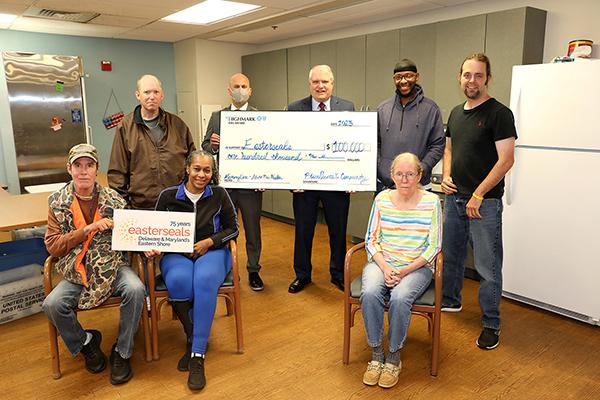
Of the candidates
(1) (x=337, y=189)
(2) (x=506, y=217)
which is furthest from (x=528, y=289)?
(1) (x=337, y=189)

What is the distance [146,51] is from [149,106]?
357 centimetres

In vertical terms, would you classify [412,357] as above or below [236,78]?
below

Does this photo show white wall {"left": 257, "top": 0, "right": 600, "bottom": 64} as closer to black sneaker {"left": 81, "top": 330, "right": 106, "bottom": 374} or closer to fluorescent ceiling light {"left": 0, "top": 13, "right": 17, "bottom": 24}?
black sneaker {"left": 81, "top": 330, "right": 106, "bottom": 374}

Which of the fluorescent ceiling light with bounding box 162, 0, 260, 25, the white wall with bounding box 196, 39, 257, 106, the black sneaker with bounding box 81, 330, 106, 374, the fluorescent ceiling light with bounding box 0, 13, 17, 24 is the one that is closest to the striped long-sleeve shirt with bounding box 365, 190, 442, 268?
the black sneaker with bounding box 81, 330, 106, 374

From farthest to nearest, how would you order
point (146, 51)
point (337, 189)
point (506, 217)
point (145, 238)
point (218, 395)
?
1. point (146, 51)
2. point (506, 217)
3. point (337, 189)
4. point (145, 238)
5. point (218, 395)

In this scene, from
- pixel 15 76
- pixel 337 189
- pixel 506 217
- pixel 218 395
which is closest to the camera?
pixel 218 395

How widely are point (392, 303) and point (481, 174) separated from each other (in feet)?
2.91

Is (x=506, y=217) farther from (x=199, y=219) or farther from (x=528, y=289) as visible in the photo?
(x=199, y=219)

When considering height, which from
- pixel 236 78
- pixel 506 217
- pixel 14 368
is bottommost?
pixel 14 368

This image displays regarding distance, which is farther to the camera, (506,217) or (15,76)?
(15,76)

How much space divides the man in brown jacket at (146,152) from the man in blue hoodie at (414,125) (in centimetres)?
133

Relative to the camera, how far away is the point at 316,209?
3320mm

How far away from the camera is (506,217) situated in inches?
123

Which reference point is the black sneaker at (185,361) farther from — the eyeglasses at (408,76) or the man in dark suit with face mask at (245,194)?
the eyeglasses at (408,76)
